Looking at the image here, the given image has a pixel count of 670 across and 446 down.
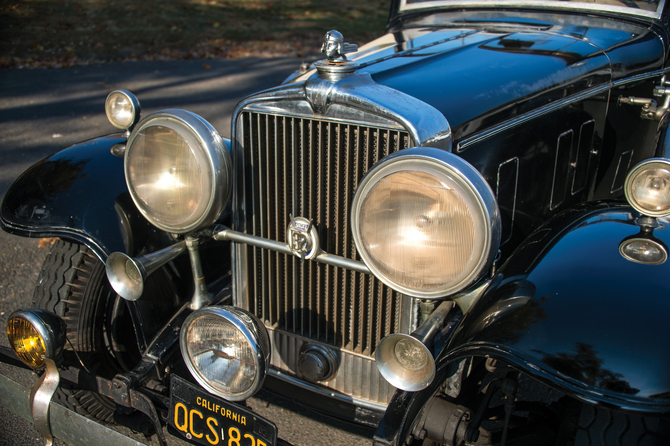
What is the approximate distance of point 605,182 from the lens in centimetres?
262

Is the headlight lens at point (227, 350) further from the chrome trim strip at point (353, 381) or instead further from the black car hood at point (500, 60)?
the black car hood at point (500, 60)

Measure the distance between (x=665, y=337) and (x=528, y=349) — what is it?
0.29m

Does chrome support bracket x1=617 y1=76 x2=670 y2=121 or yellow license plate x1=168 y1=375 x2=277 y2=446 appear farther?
chrome support bracket x1=617 y1=76 x2=670 y2=121

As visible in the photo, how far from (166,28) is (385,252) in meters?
11.4

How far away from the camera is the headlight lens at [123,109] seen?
2.14 metres

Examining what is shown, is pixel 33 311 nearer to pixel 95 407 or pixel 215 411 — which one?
pixel 95 407

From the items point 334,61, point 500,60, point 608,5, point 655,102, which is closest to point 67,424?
point 334,61

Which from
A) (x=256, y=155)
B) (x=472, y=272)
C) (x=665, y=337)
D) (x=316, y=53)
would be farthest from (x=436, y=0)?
(x=316, y=53)

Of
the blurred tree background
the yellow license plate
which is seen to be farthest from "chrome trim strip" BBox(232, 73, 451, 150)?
the blurred tree background

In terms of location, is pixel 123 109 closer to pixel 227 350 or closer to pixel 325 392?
pixel 227 350

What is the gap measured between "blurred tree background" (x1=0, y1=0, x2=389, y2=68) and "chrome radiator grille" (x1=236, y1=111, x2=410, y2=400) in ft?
27.0

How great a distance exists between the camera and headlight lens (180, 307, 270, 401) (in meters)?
→ 1.57

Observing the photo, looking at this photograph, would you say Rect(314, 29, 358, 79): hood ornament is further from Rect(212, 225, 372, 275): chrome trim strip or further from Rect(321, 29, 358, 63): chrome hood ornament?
Rect(212, 225, 372, 275): chrome trim strip

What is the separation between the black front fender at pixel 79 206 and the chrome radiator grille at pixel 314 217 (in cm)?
50
